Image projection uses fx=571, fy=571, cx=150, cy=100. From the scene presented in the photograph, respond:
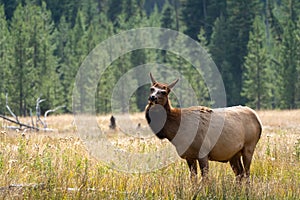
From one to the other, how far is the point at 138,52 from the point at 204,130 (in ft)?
125

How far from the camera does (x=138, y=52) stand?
4641 cm

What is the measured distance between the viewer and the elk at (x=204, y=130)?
8.37 meters

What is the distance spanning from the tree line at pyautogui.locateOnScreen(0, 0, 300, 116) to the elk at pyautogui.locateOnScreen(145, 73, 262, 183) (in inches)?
981

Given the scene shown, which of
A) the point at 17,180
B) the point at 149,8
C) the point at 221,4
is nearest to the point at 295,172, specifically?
the point at 17,180

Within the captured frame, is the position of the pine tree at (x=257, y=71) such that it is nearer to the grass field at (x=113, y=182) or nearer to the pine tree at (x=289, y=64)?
the pine tree at (x=289, y=64)

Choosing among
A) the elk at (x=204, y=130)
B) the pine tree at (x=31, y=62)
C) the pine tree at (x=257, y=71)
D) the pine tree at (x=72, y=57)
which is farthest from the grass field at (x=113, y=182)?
the pine tree at (x=257, y=71)

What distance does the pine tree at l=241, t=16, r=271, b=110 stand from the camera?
41438 millimetres

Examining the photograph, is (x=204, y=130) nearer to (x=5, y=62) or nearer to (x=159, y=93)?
(x=159, y=93)

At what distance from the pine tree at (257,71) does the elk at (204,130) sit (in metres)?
32.7

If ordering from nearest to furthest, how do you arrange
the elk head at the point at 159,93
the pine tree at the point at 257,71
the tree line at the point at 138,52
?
1. the elk head at the point at 159,93
2. the tree line at the point at 138,52
3. the pine tree at the point at 257,71

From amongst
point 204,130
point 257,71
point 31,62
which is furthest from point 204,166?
point 257,71

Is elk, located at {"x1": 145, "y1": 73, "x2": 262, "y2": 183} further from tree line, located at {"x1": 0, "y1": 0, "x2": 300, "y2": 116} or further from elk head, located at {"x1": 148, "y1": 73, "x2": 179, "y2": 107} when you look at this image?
tree line, located at {"x1": 0, "y1": 0, "x2": 300, "y2": 116}

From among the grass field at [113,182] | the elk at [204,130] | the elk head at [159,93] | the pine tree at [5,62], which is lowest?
the grass field at [113,182]

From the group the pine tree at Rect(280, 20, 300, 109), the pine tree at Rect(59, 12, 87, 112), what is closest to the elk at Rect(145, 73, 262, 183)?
the pine tree at Rect(59, 12, 87, 112)
